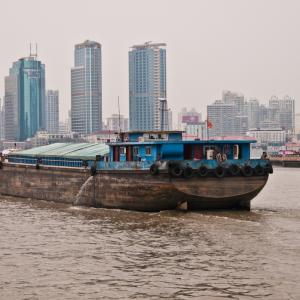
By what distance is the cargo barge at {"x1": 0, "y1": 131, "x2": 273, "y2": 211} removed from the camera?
1216 inches

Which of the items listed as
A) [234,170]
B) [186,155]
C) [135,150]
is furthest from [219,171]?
[135,150]

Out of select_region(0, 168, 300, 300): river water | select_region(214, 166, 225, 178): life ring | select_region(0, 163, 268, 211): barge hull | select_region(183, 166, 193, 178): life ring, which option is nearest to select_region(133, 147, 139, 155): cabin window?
select_region(0, 163, 268, 211): barge hull

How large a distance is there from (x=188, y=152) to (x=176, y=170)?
2394 millimetres

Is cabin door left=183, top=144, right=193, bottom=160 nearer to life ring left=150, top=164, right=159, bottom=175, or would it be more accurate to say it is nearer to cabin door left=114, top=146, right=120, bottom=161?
life ring left=150, top=164, right=159, bottom=175

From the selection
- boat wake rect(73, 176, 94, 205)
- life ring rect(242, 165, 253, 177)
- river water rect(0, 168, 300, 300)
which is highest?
life ring rect(242, 165, 253, 177)

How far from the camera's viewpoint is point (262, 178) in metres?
32.3

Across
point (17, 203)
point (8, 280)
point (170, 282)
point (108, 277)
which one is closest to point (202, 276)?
point (170, 282)

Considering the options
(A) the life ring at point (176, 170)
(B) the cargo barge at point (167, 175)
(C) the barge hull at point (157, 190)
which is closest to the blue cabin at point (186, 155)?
(B) the cargo barge at point (167, 175)

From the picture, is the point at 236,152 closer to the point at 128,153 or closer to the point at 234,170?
the point at 234,170

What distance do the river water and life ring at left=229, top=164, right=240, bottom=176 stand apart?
6.10 ft

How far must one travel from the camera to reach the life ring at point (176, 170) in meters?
30.7

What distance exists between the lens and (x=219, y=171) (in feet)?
102

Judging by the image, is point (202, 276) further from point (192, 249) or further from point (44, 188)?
point (44, 188)

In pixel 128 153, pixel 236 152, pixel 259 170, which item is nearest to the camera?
pixel 259 170
